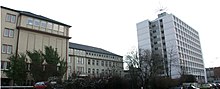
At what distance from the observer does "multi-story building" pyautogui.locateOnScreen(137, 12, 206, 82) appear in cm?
9769

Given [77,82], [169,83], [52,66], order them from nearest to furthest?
[77,82], [52,66], [169,83]

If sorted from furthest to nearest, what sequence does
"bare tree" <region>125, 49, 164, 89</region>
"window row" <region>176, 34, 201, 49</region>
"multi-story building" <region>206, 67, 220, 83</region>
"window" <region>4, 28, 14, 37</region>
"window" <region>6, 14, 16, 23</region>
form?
1. "multi-story building" <region>206, 67, 220, 83</region>
2. "window row" <region>176, 34, 201, 49</region>
3. "bare tree" <region>125, 49, 164, 89</region>
4. "window" <region>6, 14, 16, 23</region>
5. "window" <region>4, 28, 14, 37</region>

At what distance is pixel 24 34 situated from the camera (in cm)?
4322

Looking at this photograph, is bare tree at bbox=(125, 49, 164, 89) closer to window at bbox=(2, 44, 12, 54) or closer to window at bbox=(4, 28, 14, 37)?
window at bbox=(2, 44, 12, 54)

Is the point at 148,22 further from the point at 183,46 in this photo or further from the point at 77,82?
the point at 77,82

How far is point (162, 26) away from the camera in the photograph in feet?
338

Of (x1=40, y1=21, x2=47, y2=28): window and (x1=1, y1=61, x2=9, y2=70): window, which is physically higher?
(x1=40, y1=21, x2=47, y2=28): window

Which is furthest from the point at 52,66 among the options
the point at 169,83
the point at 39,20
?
the point at 169,83

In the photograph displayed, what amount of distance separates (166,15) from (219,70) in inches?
2327

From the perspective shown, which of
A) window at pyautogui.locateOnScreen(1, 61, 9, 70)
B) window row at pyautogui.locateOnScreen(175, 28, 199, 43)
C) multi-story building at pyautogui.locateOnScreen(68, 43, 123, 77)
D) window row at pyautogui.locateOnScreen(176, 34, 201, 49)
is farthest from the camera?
window row at pyautogui.locateOnScreen(175, 28, 199, 43)

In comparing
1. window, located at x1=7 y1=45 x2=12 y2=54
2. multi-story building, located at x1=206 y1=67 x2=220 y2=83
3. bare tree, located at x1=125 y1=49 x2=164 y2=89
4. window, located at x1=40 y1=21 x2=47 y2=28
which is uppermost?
window, located at x1=40 y1=21 x2=47 y2=28

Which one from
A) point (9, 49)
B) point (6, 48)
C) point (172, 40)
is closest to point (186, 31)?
point (172, 40)

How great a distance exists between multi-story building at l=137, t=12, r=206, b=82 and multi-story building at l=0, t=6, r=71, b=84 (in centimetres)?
5698

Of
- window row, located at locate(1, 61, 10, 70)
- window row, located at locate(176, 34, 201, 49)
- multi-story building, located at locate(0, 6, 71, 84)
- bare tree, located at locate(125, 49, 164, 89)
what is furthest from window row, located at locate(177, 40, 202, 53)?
window row, located at locate(1, 61, 10, 70)
